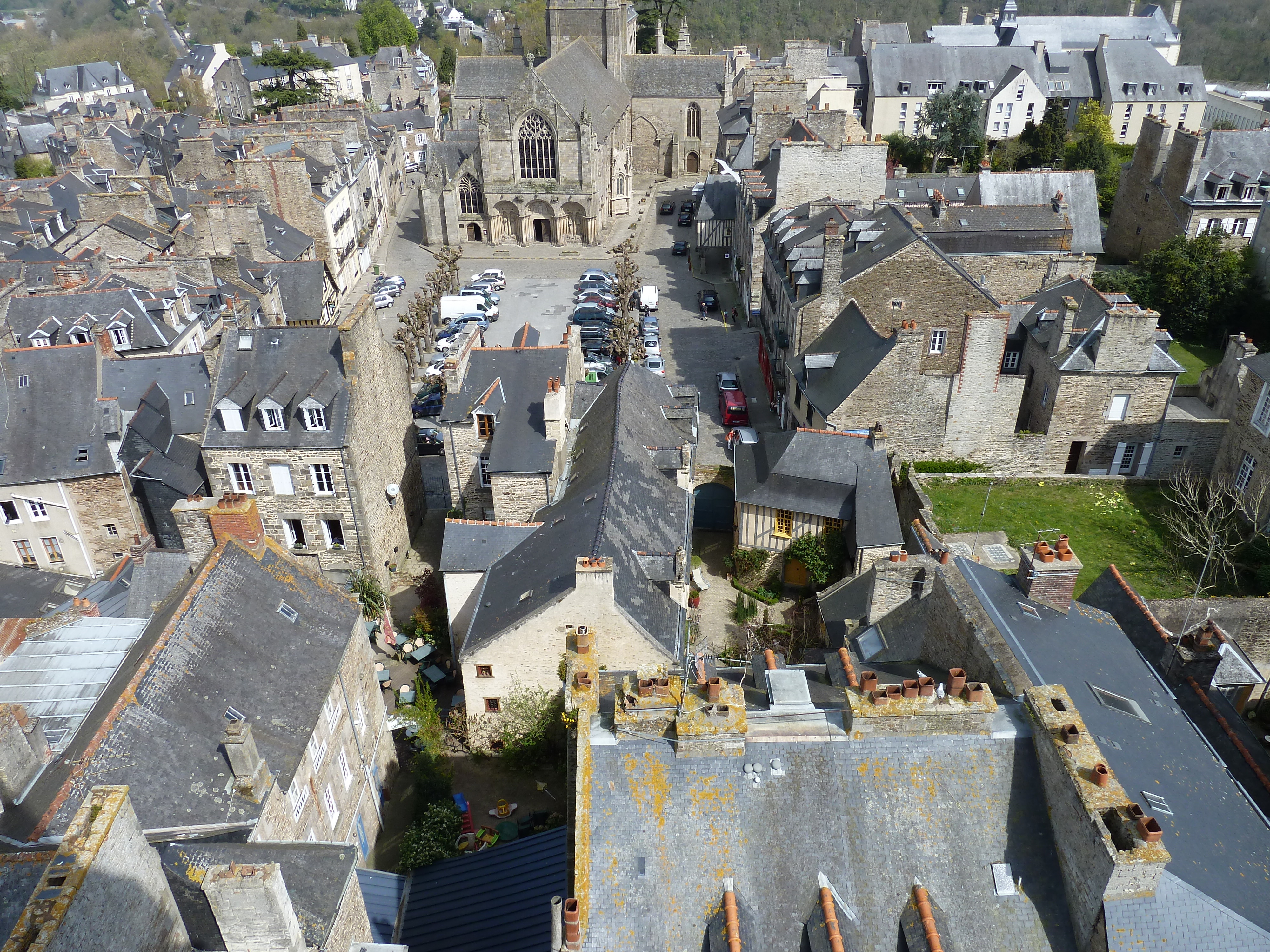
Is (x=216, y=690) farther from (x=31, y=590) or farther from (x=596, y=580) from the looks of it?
(x=31, y=590)

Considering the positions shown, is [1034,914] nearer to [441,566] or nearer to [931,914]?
[931,914]

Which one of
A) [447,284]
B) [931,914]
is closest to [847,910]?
[931,914]

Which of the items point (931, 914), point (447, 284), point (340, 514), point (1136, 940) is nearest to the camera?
point (1136, 940)

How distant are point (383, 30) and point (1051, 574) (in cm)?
14395

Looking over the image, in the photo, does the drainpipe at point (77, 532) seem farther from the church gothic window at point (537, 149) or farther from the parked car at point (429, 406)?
the church gothic window at point (537, 149)

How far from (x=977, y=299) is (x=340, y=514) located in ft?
79.4

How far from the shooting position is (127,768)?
13.6 metres

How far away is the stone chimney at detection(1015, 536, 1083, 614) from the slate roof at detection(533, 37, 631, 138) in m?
53.7

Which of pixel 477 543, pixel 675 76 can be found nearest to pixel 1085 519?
pixel 477 543

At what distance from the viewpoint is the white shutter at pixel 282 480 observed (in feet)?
88.6

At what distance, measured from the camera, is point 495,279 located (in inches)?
2222

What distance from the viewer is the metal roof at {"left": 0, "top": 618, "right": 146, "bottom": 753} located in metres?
15.7

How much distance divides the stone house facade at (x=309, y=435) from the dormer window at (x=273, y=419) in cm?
3

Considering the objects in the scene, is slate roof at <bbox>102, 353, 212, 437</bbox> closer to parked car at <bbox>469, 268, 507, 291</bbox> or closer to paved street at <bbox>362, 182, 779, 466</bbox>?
paved street at <bbox>362, 182, 779, 466</bbox>
